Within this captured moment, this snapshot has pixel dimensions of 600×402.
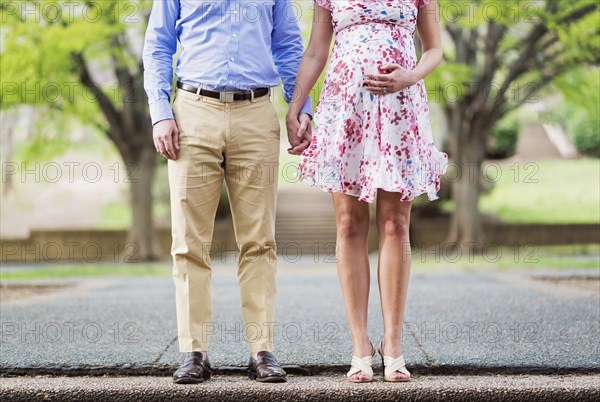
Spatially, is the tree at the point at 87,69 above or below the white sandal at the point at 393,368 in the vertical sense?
above

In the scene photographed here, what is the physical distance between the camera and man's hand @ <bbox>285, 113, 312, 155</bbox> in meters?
3.88

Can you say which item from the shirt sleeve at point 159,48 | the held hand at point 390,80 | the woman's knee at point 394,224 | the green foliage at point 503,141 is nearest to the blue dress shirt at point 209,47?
the shirt sleeve at point 159,48

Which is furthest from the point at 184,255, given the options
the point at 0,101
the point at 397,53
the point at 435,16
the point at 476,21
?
the point at 0,101

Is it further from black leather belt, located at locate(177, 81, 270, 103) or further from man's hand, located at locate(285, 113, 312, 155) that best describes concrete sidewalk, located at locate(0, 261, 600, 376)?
black leather belt, located at locate(177, 81, 270, 103)

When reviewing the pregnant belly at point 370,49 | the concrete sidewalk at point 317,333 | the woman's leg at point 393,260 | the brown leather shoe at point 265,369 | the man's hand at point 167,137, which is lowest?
the concrete sidewalk at point 317,333

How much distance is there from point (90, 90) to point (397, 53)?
13.2 meters

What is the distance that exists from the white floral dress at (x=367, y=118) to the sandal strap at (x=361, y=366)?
0.75 meters

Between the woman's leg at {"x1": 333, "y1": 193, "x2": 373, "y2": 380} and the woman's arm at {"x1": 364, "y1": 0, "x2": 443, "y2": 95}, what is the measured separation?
1.74ft

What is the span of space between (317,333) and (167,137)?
186 centimetres

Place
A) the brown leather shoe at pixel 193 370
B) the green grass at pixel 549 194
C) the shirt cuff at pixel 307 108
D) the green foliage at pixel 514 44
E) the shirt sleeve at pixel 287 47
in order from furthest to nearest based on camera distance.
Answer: the green grass at pixel 549 194 → the green foliage at pixel 514 44 → the shirt sleeve at pixel 287 47 → the shirt cuff at pixel 307 108 → the brown leather shoe at pixel 193 370

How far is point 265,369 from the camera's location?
3682mm

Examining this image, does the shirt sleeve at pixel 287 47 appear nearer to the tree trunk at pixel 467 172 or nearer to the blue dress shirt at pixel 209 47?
the blue dress shirt at pixel 209 47

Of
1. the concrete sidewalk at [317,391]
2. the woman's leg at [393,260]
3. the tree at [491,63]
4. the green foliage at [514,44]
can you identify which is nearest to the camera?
the concrete sidewalk at [317,391]

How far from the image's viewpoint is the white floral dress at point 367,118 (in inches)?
144
